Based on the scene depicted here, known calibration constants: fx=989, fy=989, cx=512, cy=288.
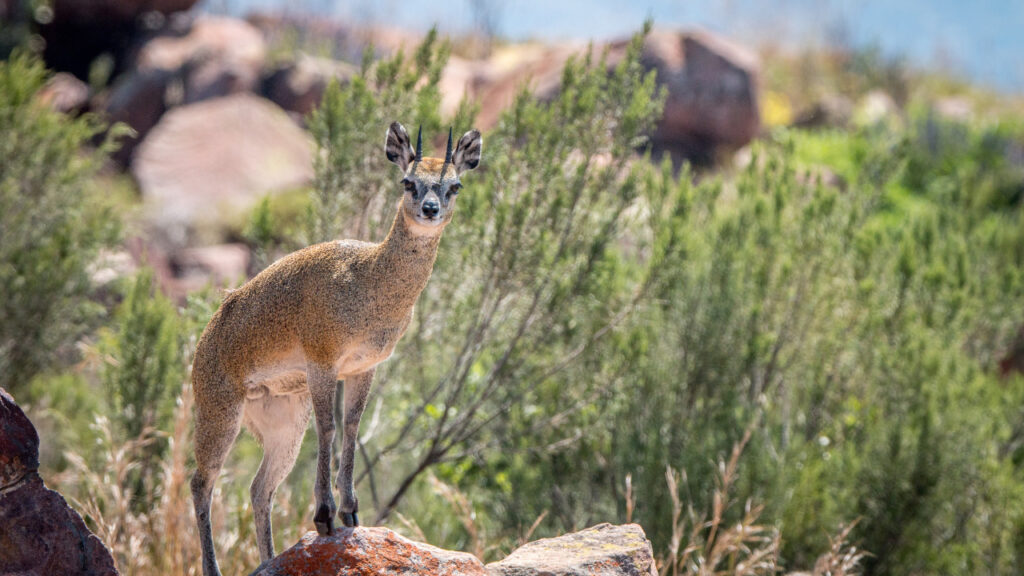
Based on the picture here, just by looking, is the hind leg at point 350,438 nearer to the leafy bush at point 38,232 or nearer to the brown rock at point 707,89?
the leafy bush at point 38,232

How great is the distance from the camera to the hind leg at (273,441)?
15.1ft

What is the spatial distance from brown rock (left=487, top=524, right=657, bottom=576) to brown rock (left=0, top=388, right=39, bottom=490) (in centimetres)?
204

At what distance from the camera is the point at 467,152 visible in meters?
4.37

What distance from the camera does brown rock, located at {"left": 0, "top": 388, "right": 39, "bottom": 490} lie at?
407cm

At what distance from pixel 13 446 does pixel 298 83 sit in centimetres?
2364


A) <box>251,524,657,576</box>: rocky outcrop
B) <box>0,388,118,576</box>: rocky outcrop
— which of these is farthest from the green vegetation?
<box>0,388,118,576</box>: rocky outcrop

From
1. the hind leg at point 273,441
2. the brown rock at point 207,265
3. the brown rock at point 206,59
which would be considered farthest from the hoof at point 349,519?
the brown rock at point 206,59

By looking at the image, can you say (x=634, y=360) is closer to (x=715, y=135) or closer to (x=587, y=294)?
(x=587, y=294)

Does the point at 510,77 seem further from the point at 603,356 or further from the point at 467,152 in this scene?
the point at 467,152

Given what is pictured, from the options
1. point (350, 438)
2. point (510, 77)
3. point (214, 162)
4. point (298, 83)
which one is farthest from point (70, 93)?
point (350, 438)

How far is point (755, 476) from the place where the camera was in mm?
8227

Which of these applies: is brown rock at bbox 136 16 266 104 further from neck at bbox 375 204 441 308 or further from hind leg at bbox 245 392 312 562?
neck at bbox 375 204 441 308

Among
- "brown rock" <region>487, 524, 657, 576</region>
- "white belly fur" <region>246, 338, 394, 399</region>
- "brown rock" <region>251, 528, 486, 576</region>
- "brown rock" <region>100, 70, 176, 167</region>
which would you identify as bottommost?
"brown rock" <region>100, 70, 176, 167</region>

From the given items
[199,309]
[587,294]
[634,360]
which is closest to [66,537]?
[199,309]
